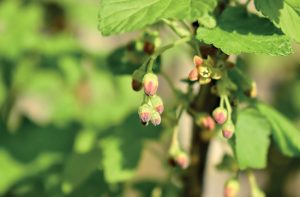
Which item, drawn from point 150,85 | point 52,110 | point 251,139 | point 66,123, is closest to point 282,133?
point 251,139

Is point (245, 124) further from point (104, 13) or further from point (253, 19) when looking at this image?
point (104, 13)

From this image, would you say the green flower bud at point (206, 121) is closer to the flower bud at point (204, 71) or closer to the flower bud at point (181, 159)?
the flower bud at point (181, 159)

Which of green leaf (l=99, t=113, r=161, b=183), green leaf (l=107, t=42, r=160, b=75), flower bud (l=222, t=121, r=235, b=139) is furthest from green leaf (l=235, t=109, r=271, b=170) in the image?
green leaf (l=99, t=113, r=161, b=183)

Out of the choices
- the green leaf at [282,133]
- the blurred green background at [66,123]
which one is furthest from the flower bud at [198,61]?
the blurred green background at [66,123]

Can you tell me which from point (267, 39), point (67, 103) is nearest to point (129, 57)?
point (267, 39)

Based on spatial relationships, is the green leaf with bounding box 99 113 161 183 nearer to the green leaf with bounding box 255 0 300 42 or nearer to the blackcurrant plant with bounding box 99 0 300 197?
the blackcurrant plant with bounding box 99 0 300 197

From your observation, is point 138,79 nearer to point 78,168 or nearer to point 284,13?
point 284,13

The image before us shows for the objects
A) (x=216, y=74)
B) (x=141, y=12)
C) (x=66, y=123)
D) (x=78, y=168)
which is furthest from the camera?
(x=66, y=123)

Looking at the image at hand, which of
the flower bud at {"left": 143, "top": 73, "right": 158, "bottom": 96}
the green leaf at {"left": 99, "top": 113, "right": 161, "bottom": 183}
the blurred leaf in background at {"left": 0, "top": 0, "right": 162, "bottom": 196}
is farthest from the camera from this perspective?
the blurred leaf in background at {"left": 0, "top": 0, "right": 162, "bottom": 196}
